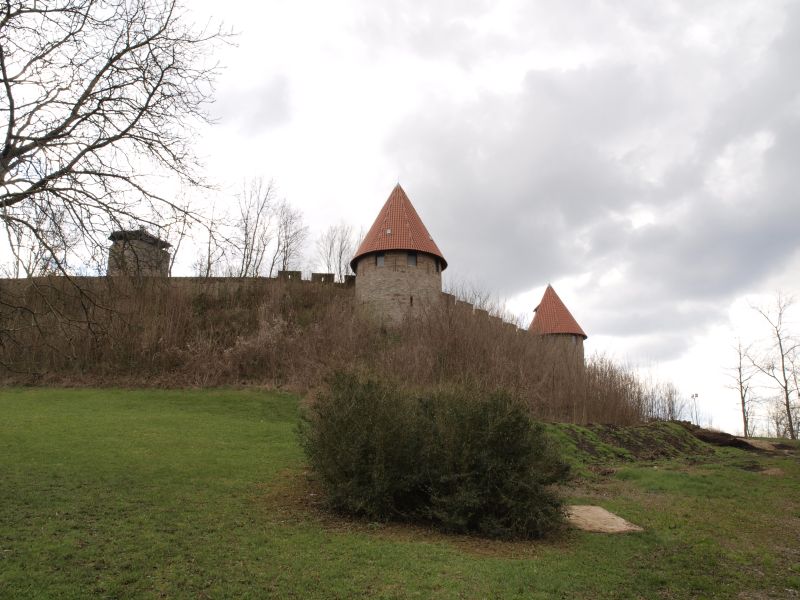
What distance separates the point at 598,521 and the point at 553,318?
3067cm

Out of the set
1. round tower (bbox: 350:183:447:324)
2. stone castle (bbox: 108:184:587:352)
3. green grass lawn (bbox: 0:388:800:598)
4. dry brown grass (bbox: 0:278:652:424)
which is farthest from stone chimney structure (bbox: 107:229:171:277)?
round tower (bbox: 350:183:447:324)

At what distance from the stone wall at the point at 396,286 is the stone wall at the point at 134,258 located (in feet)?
70.5

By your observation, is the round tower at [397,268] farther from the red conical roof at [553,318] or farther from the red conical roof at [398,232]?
the red conical roof at [553,318]

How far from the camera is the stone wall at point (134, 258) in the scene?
7.65 metres

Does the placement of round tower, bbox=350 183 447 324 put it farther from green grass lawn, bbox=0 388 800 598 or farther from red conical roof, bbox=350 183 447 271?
green grass lawn, bbox=0 388 800 598

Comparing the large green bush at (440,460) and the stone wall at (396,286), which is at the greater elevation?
the stone wall at (396,286)

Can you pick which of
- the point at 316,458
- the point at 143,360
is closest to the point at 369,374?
the point at 316,458

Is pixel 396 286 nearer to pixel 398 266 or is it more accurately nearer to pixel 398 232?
pixel 398 266

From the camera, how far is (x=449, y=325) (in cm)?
2469

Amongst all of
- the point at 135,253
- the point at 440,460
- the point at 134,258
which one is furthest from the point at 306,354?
the point at 135,253

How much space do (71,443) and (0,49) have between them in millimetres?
8519

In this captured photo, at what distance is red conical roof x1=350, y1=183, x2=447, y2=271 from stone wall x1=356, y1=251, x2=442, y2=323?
45 centimetres

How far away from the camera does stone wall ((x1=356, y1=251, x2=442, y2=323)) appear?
97.6ft

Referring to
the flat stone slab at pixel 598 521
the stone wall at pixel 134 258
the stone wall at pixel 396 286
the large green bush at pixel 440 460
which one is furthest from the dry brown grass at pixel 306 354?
the stone wall at pixel 134 258
